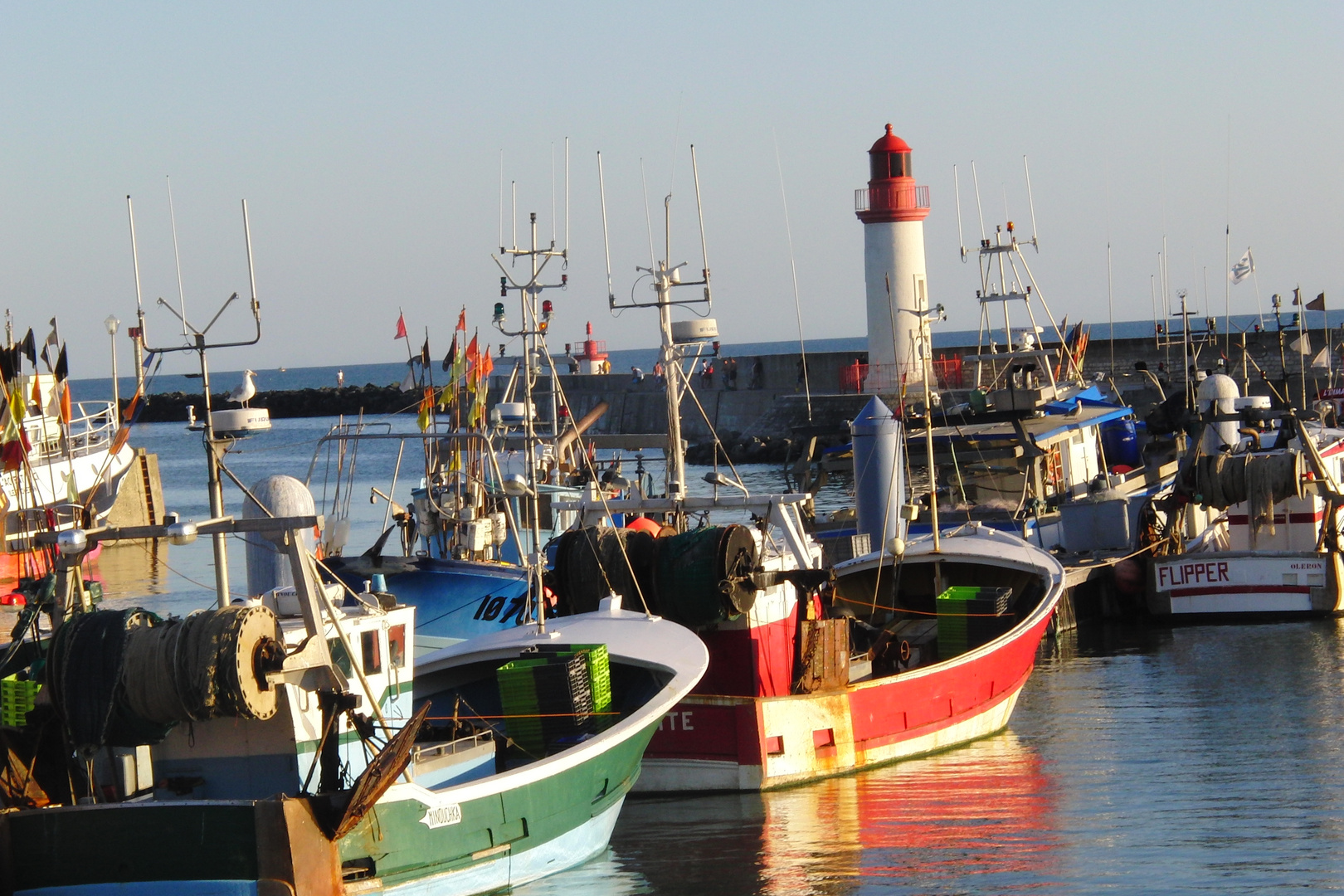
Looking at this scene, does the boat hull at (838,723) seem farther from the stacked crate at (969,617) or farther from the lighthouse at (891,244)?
the lighthouse at (891,244)

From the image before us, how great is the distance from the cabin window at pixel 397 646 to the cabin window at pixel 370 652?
108 millimetres

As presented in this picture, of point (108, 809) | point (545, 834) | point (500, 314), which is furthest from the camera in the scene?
point (500, 314)

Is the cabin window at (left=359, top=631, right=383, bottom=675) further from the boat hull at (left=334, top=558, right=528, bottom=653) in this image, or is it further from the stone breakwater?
the stone breakwater

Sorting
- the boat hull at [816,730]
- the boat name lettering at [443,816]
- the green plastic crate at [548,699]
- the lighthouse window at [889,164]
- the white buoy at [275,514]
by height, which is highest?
the lighthouse window at [889,164]

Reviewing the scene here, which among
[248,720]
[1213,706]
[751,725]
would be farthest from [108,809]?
[1213,706]

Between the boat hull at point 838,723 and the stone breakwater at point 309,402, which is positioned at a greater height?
the stone breakwater at point 309,402

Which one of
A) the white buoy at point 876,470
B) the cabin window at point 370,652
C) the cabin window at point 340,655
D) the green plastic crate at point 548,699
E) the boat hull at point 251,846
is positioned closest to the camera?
the boat hull at point 251,846

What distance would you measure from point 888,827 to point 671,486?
4193 mm

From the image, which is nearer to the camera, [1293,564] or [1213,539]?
[1293,564]

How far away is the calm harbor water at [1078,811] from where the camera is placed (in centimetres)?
1141

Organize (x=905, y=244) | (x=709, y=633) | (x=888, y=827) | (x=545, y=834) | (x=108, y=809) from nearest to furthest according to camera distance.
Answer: (x=108, y=809)
(x=545, y=834)
(x=888, y=827)
(x=709, y=633)
(x=905, y=244)

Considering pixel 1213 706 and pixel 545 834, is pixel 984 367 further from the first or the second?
pixel 545 834

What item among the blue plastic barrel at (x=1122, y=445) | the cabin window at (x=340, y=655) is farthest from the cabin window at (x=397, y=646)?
the blue plastic barrel at (x=1122, y=445)

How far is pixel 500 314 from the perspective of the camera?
21.9 meters
